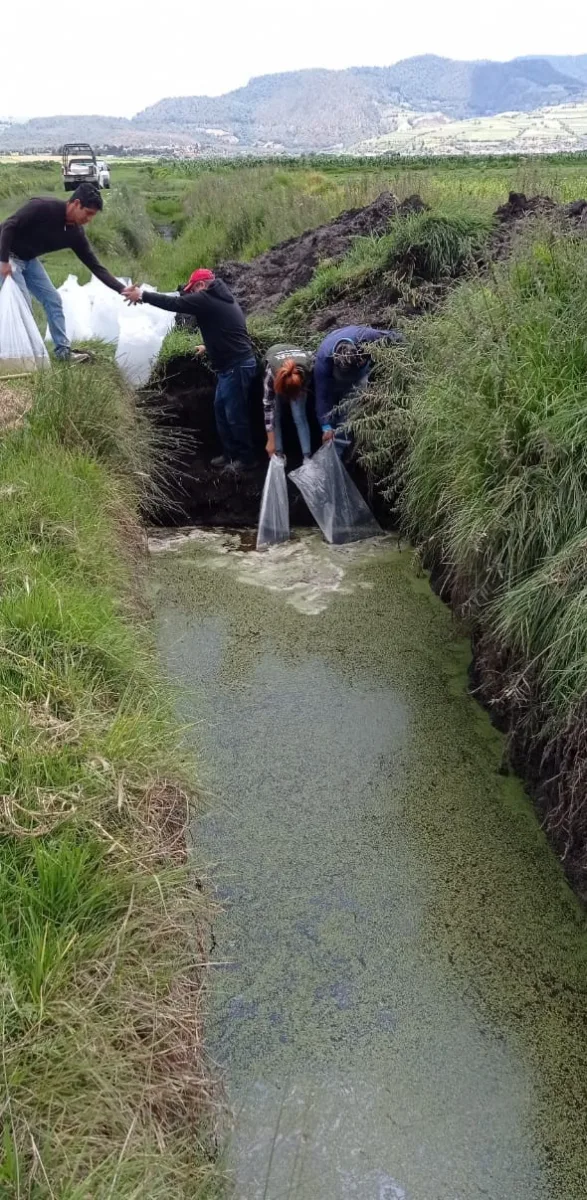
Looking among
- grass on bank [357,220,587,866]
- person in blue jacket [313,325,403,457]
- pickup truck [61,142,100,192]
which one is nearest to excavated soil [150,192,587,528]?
person in blue jacket [313,325,403,457]

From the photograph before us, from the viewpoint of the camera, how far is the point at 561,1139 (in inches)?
73.0

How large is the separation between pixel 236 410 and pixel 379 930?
345 cm

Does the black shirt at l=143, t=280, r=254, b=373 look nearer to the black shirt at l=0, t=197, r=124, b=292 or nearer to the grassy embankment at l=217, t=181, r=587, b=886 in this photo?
the black shirt at l=0, t=197, r=124, b=292

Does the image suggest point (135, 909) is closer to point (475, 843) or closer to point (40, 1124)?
point (40, 1124)

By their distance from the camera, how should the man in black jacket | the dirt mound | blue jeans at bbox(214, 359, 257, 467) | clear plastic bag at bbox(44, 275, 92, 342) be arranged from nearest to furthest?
the man in black jacket < blue jeans at bbox(214, 359, 257, 467) < clear plastic bag at bbox(44, 275, 92, 342) < the dirt mound

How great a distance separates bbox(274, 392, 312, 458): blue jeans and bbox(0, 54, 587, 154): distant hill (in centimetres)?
10241

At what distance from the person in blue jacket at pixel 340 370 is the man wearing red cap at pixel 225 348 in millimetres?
576

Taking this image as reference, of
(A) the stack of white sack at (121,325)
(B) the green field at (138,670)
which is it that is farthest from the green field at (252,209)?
(B) the green field at (138,670)

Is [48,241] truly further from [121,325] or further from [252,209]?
[252,209]

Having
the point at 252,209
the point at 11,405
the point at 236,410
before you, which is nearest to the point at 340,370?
the point at 236,410

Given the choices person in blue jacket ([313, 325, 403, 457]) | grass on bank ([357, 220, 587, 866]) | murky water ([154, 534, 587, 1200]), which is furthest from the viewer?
person in blue jacket ([313, 325, 403, 457])

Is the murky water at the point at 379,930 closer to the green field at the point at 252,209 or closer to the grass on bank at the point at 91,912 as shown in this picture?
the grass on bank at the point at 91,912

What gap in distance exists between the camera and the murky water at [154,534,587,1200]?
183 centimetres

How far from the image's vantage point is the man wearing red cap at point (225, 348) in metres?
4.77
